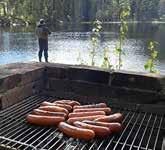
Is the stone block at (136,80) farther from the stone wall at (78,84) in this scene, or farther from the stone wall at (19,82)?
A: the stone wall at (19,82)

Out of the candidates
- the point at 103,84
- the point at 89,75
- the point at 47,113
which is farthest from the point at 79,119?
the point at 89,75

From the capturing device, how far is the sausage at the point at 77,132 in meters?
3.89

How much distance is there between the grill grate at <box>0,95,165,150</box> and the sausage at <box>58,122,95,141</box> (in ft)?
0.20

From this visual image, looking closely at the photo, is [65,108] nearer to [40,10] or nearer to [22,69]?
[22,69]

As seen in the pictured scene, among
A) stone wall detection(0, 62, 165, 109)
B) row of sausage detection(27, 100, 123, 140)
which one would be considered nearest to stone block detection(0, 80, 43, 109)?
stone wall detection(0, 62, 165, 109)

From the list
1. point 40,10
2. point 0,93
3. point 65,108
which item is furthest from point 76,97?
point 40,10

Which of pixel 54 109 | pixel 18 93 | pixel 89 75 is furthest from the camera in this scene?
pixel 89 75

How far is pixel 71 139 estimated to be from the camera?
4.01 meters

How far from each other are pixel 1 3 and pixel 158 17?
6000 cm

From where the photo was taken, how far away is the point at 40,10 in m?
70.1

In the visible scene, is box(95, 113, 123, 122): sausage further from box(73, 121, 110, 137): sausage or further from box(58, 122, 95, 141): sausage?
box(58, 122, 95, 141): sausage

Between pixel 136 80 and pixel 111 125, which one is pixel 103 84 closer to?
pixel 136 80

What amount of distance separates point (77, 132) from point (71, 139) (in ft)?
0.45

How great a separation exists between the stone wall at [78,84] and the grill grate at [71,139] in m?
0.36
